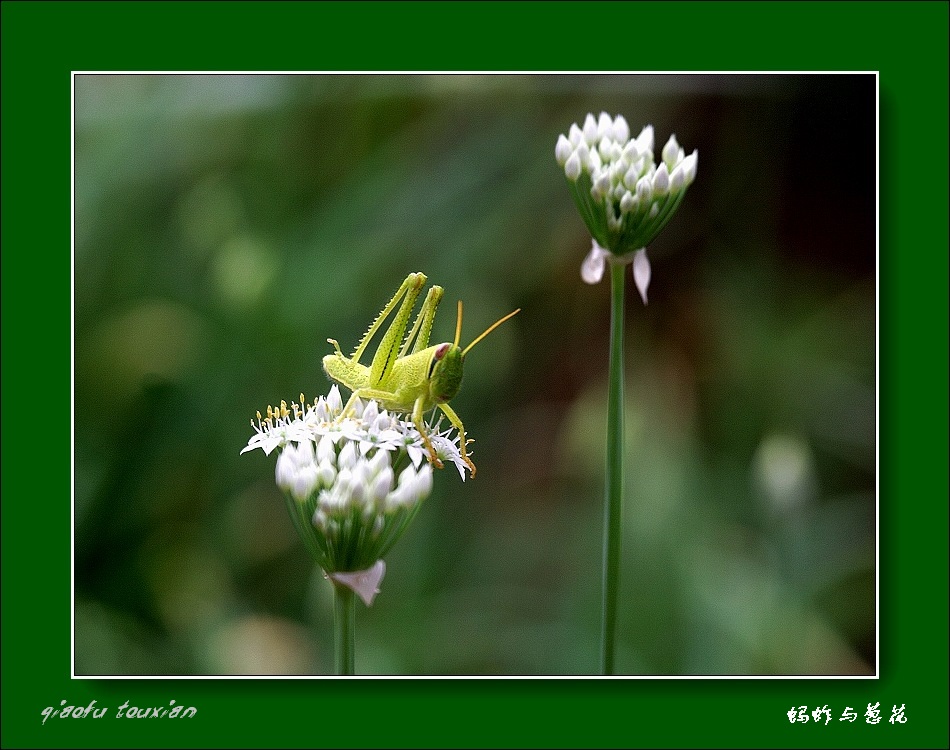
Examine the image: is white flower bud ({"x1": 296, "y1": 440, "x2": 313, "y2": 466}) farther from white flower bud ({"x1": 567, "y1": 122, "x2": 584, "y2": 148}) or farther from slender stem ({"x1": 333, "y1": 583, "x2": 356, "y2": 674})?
white flower bud ({"x1": 567, "y1": 122, "x2": 584, "y2": 148})

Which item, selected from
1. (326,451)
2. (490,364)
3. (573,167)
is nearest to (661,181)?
(573,167)

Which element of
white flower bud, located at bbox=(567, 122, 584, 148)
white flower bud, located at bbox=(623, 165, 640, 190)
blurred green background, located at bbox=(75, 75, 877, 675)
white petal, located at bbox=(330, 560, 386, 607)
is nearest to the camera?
white petal, located at bbox=(330, 560, 386, 607)

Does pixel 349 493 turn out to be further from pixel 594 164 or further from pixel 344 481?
pixel 594 164

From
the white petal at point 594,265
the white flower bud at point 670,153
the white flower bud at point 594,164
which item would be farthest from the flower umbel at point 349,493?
the white flower bud at point 670,153

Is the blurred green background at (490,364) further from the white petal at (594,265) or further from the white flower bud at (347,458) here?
the white flower bud at (347,458)

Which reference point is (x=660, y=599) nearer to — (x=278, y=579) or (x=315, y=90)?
(x=278, y=579)

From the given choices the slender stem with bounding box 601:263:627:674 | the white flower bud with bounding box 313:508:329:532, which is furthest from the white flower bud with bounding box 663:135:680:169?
the white flower bud with bounding box 313:508:329:532
